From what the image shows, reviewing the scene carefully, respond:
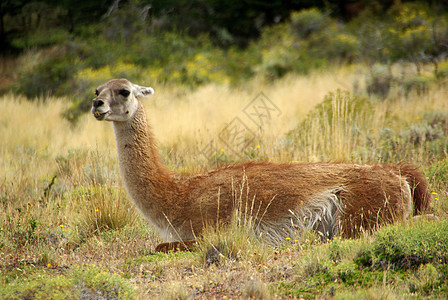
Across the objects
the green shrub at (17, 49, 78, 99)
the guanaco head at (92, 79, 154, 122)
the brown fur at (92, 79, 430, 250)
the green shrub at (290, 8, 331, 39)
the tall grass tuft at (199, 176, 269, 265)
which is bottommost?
the tall grass tuft at (199, 176, 269, 265)

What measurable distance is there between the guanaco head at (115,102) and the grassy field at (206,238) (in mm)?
1409

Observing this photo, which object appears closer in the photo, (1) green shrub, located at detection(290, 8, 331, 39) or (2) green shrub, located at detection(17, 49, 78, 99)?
(2) green shrub, located at detection(17, 49, 78, 99)

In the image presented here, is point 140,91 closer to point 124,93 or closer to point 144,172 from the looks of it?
point 124,93

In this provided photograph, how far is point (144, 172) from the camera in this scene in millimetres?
5516

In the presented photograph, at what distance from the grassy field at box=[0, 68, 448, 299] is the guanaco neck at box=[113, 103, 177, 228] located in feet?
1.76

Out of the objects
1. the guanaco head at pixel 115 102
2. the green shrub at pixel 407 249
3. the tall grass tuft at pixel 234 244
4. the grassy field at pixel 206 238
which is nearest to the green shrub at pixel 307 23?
the grassy field at pixel 206 238

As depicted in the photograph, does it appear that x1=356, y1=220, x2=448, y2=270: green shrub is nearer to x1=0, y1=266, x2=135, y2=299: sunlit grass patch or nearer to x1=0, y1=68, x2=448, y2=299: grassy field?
x1=0, y1=68, x2=448, y2=299: grassy field

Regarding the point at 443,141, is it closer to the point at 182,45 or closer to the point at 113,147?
the point at 113,147

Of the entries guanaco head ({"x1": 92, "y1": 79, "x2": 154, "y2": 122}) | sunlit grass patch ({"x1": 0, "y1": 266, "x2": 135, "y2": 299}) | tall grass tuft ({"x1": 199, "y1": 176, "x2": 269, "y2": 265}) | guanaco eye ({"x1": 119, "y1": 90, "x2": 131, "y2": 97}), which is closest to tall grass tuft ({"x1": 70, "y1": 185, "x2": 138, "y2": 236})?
guanaco head ({"x1": 92, "y1": 79, "x2": 154, "y2": 122})

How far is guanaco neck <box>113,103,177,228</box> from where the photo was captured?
5.42 meters

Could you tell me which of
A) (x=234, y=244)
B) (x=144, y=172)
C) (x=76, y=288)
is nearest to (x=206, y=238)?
(x=234, y=244)

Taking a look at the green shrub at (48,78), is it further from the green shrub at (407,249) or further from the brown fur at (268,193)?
the green shrub at (407,249)

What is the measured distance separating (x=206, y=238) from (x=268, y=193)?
2.81 feet

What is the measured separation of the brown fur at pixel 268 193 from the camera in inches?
202
